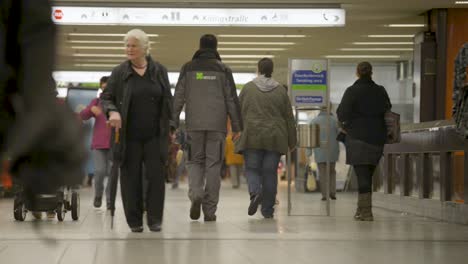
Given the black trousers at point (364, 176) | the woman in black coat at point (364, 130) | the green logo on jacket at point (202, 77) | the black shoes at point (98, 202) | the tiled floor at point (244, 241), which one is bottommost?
the black shoes at point (98, 202)

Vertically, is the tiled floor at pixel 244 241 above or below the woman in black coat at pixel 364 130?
below

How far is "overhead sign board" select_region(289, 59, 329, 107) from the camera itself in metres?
13.4

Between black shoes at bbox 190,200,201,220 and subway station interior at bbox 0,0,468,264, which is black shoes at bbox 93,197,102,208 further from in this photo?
black shoes at bbox 190,200,201,220

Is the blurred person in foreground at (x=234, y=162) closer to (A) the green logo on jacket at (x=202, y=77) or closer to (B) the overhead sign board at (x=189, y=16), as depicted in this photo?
(B) the overhead sign board at (x=189, y=16)

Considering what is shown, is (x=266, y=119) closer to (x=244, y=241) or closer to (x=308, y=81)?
(x=308, y=81)

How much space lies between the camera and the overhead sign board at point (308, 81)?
43.9 ft

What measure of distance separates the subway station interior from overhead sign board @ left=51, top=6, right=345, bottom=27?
0.08 feet

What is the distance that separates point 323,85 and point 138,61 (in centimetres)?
453

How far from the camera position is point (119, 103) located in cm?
933

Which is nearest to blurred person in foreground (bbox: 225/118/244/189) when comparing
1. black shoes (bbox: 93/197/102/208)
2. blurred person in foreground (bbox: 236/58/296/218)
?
black shoes (bbox: 93/197/102/208)

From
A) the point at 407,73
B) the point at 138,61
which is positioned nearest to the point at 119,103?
the point at 138,61

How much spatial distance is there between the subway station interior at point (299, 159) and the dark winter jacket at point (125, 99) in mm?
52

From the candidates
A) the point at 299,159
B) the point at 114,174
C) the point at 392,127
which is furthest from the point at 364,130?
the point at 299,159

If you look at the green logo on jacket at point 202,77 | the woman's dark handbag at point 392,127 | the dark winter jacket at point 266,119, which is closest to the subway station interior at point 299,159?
the green logo on jacket at point 202,77
